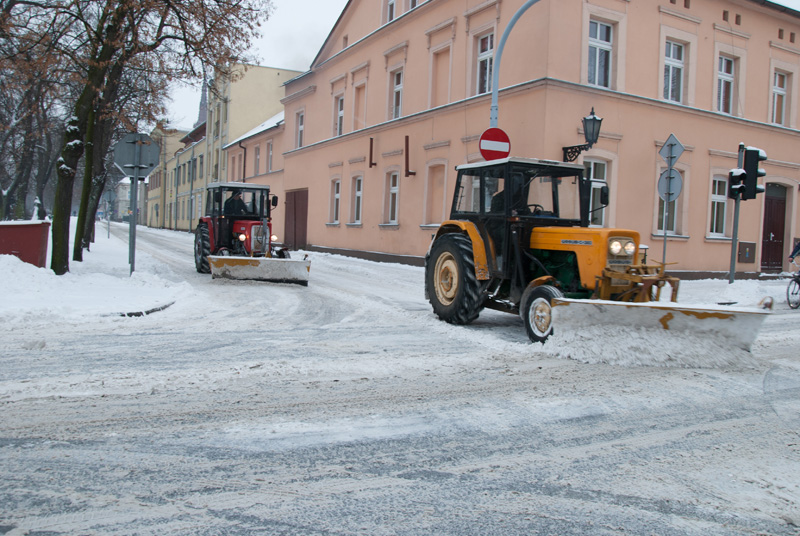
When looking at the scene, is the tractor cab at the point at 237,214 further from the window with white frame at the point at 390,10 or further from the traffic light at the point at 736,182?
the window with white frame at the point at 390,10

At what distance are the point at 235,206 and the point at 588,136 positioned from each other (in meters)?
8.11

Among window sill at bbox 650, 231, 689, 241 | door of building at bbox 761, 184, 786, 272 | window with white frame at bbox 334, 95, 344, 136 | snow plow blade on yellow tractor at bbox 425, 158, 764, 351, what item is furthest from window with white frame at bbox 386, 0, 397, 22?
snow plow blade on yellow tractor at bbox 425, 158, 764, 351

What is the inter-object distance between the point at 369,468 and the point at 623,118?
47.3 feet

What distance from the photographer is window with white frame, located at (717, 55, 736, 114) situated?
17656mm

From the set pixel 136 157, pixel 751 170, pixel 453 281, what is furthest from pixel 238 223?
pixel 751 170

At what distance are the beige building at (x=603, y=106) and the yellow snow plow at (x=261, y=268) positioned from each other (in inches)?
246

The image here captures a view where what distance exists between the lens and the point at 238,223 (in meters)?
13.7

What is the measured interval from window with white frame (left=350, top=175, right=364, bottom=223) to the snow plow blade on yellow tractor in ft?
49.6

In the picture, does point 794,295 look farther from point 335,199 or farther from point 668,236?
point 335,199

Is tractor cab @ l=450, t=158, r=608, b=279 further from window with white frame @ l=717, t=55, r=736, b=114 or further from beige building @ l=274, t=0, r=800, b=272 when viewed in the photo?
window with white frame @ l=717, t=55, r=736, b=114

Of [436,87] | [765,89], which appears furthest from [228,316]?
[765,89]

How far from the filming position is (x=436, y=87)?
18.9 metres

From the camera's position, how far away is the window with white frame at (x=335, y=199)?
25156 mm

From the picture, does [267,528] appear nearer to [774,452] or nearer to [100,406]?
[100,406]
